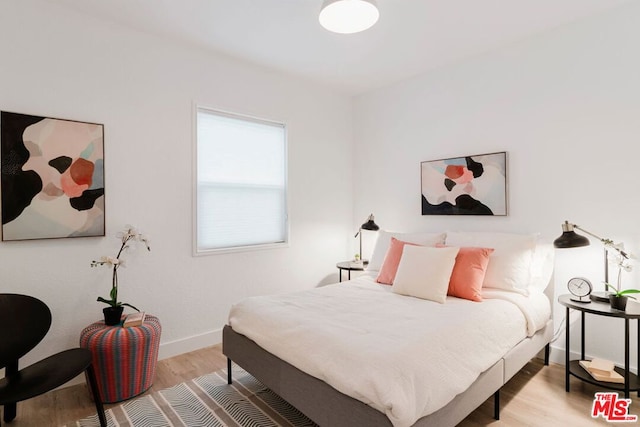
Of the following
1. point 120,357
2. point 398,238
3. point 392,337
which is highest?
point 398,238

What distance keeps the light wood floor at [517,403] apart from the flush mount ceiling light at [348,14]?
255 cm

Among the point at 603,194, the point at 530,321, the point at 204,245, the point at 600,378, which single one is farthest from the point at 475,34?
the point at 204,245

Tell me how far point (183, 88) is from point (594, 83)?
10.9 feet

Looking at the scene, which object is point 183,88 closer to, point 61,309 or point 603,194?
point 61,309

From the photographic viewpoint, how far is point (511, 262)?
267 cm

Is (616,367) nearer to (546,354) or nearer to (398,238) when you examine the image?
(546,354)

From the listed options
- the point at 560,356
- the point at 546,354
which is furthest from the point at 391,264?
the point at 560,356

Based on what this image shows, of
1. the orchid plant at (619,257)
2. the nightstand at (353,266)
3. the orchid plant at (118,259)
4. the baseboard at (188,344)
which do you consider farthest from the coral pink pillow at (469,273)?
the orchid plant at (118,259)

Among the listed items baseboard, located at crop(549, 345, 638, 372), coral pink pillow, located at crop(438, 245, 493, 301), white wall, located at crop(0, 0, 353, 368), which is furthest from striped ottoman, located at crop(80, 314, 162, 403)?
baseboard, located at crop(549, 345, 638, 372)

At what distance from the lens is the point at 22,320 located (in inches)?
80.0

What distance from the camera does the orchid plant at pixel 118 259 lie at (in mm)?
2447

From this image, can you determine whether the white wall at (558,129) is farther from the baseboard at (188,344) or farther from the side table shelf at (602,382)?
the baseboard at (188,344)

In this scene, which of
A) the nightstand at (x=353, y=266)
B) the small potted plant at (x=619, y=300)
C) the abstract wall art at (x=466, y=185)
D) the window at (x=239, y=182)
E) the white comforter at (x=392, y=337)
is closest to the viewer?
the white comforter at (x=392, y=337)

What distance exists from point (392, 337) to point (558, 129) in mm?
2298
